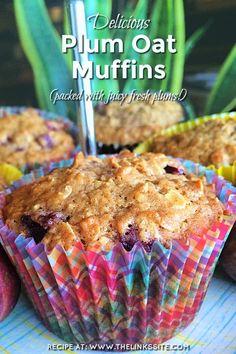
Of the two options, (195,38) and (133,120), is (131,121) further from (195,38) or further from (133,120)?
(195,38)

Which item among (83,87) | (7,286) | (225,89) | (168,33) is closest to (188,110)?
(225,89)

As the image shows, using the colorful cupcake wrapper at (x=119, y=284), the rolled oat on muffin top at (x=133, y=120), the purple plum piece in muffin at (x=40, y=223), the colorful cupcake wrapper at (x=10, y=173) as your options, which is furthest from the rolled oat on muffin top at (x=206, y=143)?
the purple plum piece in muffin at (x=40, y=223)

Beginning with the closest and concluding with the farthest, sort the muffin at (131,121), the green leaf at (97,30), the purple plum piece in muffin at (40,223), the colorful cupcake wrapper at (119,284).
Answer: the colorful cupcake wrapper at (119,284), the purple plum piece in muffin at (40,223), the green leaf at (97,30), the muffin at (131,121)

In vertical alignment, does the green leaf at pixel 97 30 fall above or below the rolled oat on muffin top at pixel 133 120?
above

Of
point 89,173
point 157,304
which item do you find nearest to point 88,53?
point 89,173

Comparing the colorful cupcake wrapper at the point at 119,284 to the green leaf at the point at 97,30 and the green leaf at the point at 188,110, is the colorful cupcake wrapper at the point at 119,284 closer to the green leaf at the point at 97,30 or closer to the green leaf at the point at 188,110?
the green leaf at the point at 97,30

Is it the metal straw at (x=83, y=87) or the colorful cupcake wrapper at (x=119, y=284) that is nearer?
the colorful cupcake wrapper at (x=119, y=284)

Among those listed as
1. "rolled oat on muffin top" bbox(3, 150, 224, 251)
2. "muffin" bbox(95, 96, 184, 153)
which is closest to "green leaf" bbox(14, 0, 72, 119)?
"muffin" bbox(95, 96, 184, 153)
